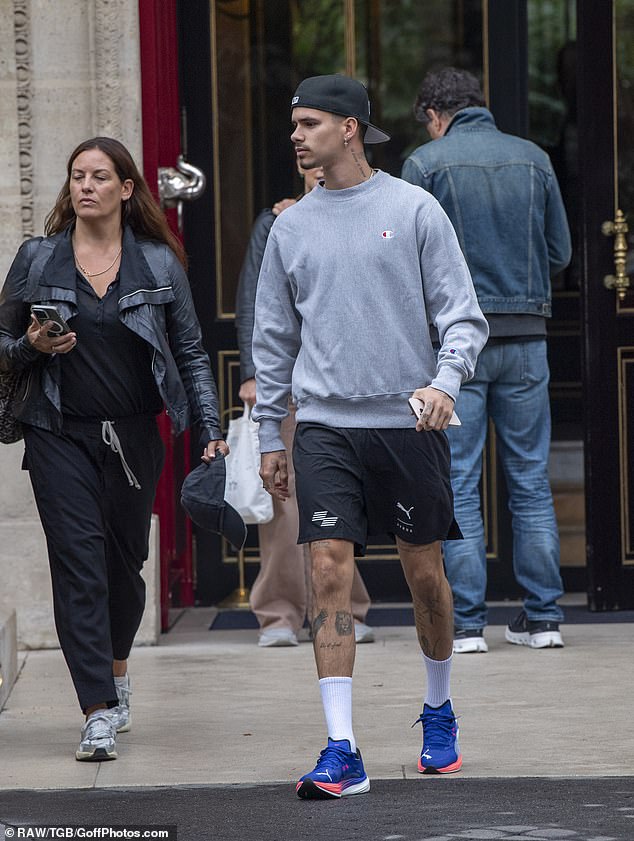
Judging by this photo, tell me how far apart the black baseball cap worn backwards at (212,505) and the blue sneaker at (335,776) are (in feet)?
2.71

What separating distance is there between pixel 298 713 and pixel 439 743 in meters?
1.03

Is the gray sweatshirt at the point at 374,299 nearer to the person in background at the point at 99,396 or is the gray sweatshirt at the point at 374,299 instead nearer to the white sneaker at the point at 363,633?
the person in background at the point at 99,396

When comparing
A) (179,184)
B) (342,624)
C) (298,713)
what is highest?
(179,184)

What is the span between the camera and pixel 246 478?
23.1 feet

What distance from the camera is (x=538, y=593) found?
22.4 ft

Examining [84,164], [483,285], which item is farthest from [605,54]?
[84,164]

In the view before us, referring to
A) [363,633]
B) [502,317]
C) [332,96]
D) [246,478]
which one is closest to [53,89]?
[246,478]

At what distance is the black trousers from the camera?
5.13 m

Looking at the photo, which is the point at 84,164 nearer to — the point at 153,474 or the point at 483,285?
the point at 153,474

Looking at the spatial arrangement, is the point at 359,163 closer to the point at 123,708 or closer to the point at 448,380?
the point at 448,380

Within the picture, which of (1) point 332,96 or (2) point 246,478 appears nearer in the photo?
(1) point 332,96

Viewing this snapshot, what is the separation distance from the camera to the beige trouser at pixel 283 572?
282 inches

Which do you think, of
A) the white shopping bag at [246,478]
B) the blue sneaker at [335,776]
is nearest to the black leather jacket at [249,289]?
the white shopping bag at [246,478]

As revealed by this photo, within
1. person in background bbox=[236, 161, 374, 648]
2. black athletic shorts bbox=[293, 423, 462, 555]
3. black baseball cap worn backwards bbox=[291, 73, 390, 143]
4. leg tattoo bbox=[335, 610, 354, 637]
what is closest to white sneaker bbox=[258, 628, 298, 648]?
person in background bbox=[236, 161, 374, 648]
